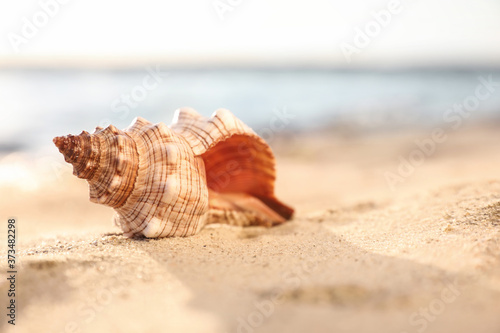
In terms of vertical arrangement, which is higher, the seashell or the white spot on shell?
the seashell

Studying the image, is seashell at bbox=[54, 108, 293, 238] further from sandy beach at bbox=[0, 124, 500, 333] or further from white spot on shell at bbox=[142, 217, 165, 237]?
sandy beach at bbox=[0, 124, 500, 333]

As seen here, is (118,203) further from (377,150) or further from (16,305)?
(377,150)

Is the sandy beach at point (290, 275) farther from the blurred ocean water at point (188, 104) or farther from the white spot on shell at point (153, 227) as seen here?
the blurred ocean water at point (188, 104)

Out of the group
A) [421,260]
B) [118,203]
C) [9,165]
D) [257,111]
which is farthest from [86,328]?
[257,111]

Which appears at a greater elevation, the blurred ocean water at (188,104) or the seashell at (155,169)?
the seashell at (155,169)

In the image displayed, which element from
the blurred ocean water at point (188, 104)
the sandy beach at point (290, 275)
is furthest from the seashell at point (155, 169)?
the blurred ocean water at point (188, 104)

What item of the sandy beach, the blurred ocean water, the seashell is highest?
the seashell

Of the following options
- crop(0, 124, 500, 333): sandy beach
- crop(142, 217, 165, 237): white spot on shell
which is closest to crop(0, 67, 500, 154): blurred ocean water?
crop(142, 217, 165, 237): white spot on shell

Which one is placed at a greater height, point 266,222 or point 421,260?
point 421,260

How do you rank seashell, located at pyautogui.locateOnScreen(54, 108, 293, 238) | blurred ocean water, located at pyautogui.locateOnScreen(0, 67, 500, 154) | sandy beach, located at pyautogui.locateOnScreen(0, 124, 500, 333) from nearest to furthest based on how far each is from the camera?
1. sandy beach, located at pyautogui.locateOnScreen(0, 124, 500, 333)
2. seashell, located at pyautogui.locateOnScreen(54, 108, 293, 238)
3. blurred ocean water, located at pyautogui.locateOnScreen(0, 67, 500, 154)
